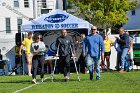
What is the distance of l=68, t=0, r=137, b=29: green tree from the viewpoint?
2311 inches

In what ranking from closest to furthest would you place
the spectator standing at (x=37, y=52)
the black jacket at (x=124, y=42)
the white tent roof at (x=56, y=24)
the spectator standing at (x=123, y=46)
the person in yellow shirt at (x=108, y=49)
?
the spectator standing at (x=37, y=52) < the spectator standing at (x=123, y=46) < the black jacket at (x=124, y=42) < the white tent roof at (x=56, y=24) < the person in yellow shirt at (x=108, y=49)

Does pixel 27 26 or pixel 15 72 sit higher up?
pixel 27 26

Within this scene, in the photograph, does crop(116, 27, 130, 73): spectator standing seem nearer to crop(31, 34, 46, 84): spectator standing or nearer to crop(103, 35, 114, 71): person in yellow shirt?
crop(103, 35, 114, 71): person in yellow shirt

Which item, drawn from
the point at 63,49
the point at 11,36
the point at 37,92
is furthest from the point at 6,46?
the point at 37,92

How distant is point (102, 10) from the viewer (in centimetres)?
5975

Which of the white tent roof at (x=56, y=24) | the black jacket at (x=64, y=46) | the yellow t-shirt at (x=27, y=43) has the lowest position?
the yellow t-shirt at (x=27, y=43)

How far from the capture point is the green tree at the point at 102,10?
193 ft

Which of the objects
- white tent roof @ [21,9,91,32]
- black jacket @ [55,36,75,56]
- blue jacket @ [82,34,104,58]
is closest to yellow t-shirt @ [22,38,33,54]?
white tent roof @ [21,9,91,32]

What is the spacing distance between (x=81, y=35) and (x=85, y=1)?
33970 millimetres

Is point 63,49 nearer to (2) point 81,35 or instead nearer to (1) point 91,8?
(2) point 81,35

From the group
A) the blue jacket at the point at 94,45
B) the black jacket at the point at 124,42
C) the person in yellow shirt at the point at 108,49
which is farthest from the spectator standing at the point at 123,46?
the blue jacket at the point at 94,45

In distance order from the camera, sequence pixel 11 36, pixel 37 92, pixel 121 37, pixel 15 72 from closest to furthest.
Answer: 1. pixel 37 92
2. pixel 121 37
3. pixel 15 72
4. pixel 11 36

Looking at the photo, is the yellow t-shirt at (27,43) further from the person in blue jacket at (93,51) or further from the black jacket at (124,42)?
the person in blue jacket at (93,51)

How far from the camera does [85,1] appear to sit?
60.1 meters
